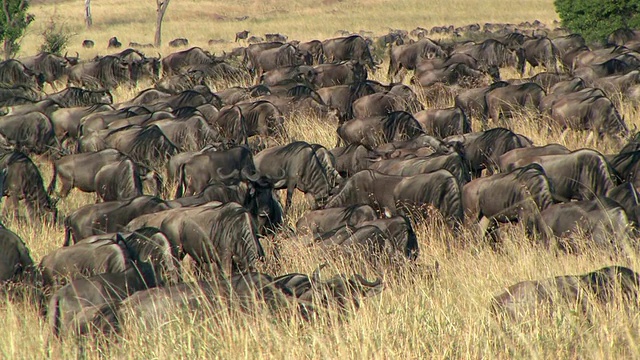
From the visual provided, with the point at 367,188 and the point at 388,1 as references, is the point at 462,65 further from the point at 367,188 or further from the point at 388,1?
the point at 388,1

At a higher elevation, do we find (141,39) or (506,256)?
(506,256)

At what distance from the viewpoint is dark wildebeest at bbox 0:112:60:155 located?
13180mm

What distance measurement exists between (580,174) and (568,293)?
179 inches

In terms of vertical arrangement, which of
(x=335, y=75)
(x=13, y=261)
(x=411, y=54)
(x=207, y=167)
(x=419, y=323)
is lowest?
(x=411, y=54)

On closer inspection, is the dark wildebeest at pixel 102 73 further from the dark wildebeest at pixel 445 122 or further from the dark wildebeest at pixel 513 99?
the dark wildebeest at pixel 513 99

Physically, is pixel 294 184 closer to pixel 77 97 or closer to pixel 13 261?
pixel 13 261

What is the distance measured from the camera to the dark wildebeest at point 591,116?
12.4 m

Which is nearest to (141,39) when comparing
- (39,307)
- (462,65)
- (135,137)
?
(462,65)

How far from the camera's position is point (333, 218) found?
9078mm

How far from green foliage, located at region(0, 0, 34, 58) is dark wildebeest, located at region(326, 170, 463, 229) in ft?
62.2

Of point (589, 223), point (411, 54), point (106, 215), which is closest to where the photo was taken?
point (589, 223)

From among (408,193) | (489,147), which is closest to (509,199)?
(408,193)

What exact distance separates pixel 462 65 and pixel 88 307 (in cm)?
1273

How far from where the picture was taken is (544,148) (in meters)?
10.5
